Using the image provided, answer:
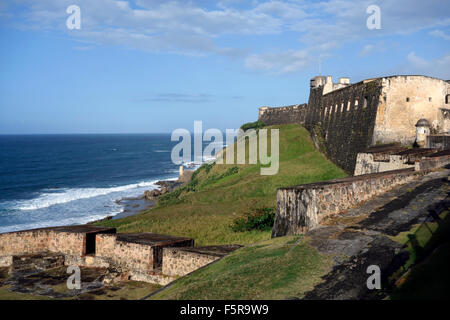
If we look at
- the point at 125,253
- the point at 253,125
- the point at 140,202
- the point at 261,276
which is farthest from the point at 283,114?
the point at 261,276

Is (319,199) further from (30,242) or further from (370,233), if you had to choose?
(30,242)

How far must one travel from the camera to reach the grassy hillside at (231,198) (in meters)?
18.9

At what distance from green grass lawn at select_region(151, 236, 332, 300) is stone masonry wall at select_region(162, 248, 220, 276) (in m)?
1.09

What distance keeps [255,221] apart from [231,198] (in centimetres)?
941

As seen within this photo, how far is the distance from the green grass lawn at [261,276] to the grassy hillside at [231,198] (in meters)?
6.30

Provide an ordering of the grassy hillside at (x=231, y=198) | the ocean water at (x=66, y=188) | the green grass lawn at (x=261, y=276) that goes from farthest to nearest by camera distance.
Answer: the ocean water at (x=66, y=188)
the grassy hillside at (x=231, y=198)
the green grass lawn at (x=261, y=276)

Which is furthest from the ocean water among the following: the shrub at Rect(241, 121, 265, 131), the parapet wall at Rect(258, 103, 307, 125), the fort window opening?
the fort window opening

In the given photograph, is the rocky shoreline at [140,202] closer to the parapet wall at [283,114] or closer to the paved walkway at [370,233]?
the parapet wall at [283,114]

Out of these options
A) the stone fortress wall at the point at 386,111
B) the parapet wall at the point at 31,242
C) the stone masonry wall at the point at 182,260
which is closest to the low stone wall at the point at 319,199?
the stone masonry wall at the point at 182,260

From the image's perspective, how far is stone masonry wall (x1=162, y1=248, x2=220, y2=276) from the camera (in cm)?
1044

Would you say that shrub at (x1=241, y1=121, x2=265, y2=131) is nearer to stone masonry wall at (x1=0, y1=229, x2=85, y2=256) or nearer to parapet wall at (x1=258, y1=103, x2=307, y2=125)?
parapet wall at (x1=258, y1=103, x2=307, y2=125)

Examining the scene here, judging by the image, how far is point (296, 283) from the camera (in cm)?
663

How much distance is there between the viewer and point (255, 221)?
1811cm

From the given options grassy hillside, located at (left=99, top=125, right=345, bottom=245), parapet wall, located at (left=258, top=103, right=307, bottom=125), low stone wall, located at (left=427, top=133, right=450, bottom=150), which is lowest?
grassy hillside, located at (left=99, top=125, right=345, bottom=245)
